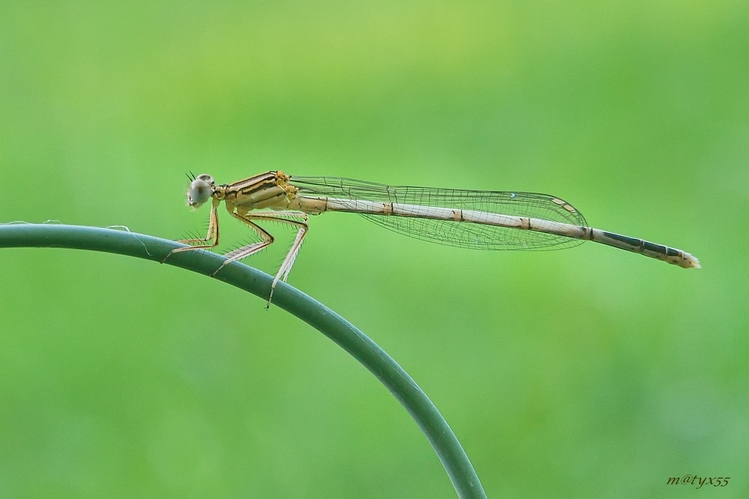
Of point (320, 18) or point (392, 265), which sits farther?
point (320, 18)

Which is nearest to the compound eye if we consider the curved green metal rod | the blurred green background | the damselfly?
the damselfly

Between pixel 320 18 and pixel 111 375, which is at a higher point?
pixel 320 18

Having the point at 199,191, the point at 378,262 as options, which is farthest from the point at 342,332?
the point at 378,262

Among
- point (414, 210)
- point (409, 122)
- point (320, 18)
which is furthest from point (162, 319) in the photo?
point (320, 18)

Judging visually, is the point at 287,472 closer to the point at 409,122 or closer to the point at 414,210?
the point at 414,210

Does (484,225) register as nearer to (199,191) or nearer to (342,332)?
(199,191)

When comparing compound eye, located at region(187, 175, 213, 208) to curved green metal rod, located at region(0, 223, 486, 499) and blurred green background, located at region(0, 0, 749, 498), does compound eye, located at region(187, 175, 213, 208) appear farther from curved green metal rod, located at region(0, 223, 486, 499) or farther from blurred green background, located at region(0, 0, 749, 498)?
blurred green background, located at region(0, 0, 749, 498)

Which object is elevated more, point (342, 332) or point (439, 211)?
point (439, 211)
